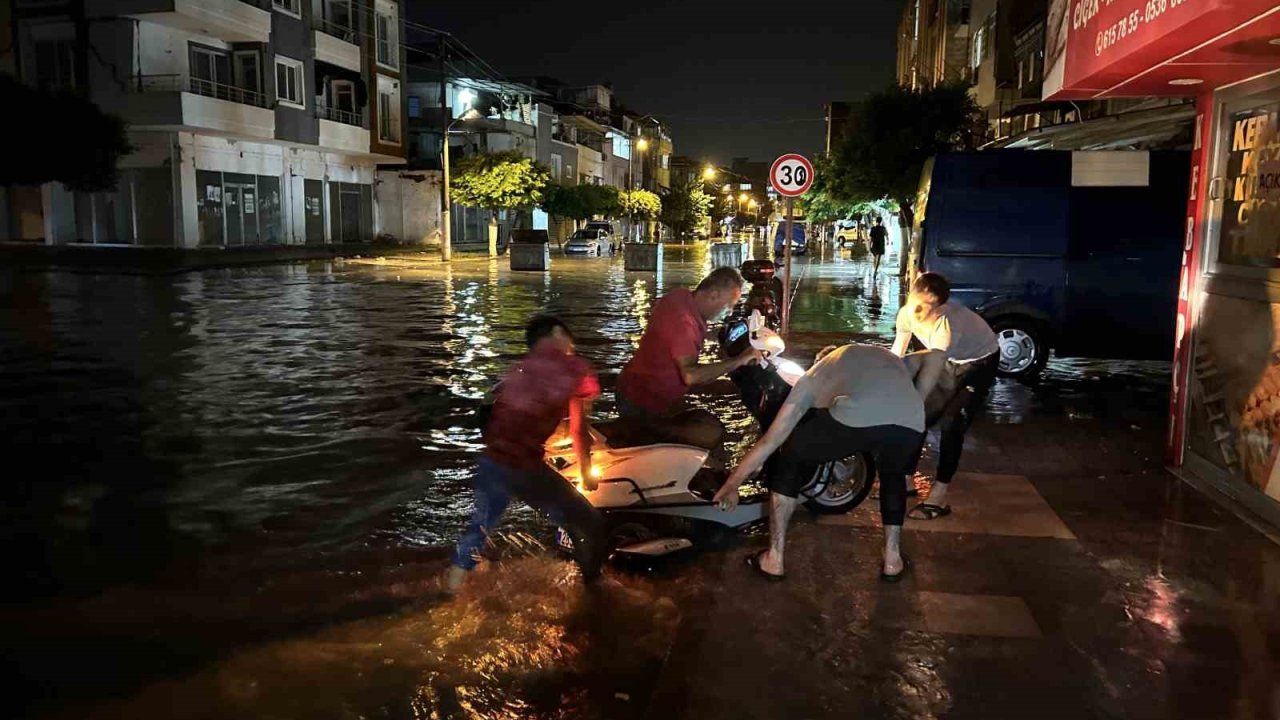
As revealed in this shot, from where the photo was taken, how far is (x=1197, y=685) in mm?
4156

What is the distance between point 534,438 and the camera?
4887 mm

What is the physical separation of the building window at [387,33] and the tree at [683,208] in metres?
43.1

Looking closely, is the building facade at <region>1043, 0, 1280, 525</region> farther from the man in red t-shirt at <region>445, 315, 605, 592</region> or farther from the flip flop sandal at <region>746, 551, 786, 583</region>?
the man in red t-shirt at <region>445, 315, 605, 592</region>

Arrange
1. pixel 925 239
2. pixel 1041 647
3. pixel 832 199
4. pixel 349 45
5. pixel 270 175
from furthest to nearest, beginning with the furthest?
pixel 349 45 → pixel 270 175 → pixel 832 199 → pixel 925 239 → pixel 1041 647

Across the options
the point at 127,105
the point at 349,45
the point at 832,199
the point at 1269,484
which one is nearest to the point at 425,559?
the point at 1269,484

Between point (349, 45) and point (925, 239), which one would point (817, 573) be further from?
point (349, 45)

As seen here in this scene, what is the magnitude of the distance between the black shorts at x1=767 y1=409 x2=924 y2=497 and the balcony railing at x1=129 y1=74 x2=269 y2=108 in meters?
35.7

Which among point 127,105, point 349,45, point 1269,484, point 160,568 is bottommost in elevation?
point 160,568

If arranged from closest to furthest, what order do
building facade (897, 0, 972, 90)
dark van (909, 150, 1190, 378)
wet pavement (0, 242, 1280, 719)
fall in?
wet pavement (0, 242, 1280, 719), dark van (909, 150, 1190, 378), building facade (897, 0, 972, 90)

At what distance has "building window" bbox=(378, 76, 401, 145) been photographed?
5053cm

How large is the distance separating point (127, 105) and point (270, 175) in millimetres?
8083

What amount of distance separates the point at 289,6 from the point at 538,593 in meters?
42.6

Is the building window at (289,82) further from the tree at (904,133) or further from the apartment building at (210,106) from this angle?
the tree at (904,133)

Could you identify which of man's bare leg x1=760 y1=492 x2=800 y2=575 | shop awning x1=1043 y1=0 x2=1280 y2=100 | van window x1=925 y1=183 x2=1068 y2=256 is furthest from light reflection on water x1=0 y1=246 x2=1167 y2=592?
shop awning x1=1043 y1=0 x2=1280 y2=100
